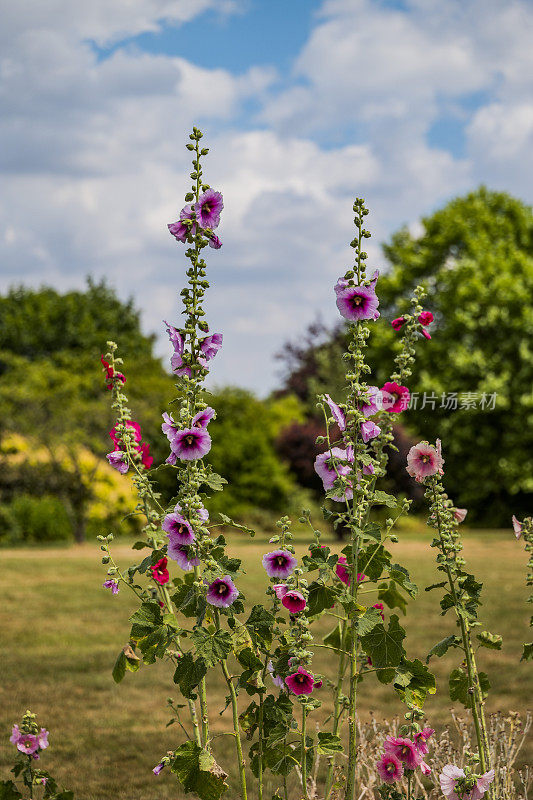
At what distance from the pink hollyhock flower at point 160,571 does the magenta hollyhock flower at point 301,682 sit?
1.75 feet

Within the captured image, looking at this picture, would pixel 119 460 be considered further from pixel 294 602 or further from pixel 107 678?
pixel 107 678

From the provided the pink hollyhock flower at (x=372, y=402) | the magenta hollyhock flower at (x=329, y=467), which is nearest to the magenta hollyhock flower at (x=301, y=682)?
the magenta hollyhock flower at (x=329, y=467)

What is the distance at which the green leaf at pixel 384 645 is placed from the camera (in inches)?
87.7

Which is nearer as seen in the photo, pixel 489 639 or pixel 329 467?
pixel 329 467

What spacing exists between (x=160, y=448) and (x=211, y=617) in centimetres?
1610

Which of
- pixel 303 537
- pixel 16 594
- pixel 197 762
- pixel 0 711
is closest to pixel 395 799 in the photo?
pixel 197 762

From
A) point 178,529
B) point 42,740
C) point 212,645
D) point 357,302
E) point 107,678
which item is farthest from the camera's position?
point 107,678

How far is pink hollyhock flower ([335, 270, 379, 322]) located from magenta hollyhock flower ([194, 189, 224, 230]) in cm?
42

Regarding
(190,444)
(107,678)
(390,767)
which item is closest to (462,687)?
(390,767)

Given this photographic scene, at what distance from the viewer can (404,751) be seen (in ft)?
7.91

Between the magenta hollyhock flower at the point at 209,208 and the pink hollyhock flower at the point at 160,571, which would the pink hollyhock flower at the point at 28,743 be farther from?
the magenta hollyhock flower at the point at 209,208

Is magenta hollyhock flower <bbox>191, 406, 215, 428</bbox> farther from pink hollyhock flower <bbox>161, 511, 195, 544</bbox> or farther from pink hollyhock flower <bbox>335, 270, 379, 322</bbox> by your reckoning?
pink hollyhock flower <bbox>335, 270, 379, 322</bbox>

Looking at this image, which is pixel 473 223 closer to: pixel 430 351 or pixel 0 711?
pixel 430 351

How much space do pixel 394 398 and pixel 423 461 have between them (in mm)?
210
